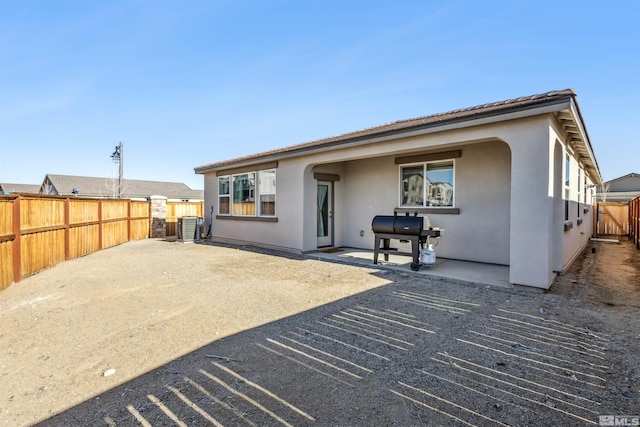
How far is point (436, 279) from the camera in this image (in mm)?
5941

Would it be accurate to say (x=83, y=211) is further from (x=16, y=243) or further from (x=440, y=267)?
(x=440, y=267)

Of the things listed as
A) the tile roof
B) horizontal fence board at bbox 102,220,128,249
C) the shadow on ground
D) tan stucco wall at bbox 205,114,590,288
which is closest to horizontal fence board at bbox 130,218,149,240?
horizontal fence board at bbox 102,220,128,249

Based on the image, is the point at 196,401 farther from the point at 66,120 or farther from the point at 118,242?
the point at 66,120

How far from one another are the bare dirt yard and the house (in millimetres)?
1572

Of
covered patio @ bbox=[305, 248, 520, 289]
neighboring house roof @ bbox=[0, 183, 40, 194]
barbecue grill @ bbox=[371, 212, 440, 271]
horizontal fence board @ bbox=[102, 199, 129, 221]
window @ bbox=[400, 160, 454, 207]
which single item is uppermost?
neighboring house roof @ bbox=[0, 183, 40, 194]

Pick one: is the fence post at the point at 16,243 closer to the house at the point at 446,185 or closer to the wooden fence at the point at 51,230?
the wooden fence at the point at 51,230

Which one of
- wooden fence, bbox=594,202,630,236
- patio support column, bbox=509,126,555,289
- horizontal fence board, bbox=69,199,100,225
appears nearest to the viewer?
patio support column, bbox=509,126,555,289

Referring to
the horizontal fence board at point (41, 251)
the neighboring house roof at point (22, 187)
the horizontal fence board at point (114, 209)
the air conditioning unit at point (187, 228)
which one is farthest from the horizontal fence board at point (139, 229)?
the neighboring house roof at point (22, 187)

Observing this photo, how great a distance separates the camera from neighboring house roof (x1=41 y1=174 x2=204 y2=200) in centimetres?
3128

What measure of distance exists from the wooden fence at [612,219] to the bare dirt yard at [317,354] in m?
15.4

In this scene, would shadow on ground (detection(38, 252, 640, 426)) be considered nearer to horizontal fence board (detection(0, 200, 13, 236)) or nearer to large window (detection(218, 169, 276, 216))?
horizontal fence board (detection(0, 200, 13, 236))

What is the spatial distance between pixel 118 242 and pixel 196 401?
39.8 ft

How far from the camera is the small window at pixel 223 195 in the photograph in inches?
484

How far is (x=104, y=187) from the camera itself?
3456 cm
